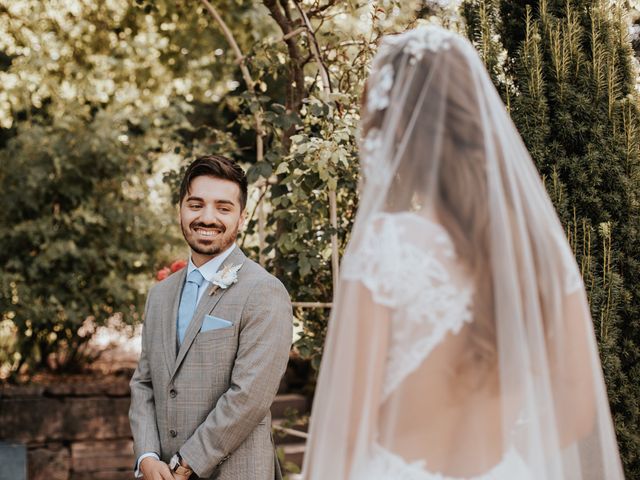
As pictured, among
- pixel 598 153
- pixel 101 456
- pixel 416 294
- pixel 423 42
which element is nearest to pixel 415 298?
pixel 416 294

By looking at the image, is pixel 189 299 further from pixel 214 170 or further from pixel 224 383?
pixel 214 170

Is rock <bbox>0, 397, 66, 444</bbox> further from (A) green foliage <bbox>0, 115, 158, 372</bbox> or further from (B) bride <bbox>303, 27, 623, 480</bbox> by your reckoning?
(B) bride <bbox>303, 27, 623, 480</bbox>

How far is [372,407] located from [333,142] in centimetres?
193

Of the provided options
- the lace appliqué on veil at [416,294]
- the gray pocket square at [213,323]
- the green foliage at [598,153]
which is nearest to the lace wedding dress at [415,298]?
Answer: the lace appliqué on veil at [416,294]

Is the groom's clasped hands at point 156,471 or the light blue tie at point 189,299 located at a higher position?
the light blue tie at point 189,299

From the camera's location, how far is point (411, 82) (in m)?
1.68

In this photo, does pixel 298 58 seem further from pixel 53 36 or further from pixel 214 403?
pixel 53 36

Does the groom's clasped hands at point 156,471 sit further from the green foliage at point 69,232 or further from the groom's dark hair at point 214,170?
the green foliage at point 69,232

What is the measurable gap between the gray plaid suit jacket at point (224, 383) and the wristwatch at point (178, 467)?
30mm

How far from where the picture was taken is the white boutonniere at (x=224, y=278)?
8.48 feet

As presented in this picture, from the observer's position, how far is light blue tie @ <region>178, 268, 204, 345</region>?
104 inches

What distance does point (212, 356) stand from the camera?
99.3 inches

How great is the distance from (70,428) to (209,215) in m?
3.61

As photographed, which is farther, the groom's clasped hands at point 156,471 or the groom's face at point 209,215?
the groom's face at point 209,215
